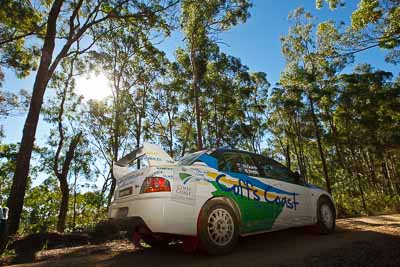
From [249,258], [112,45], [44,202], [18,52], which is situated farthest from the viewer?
[44,202]

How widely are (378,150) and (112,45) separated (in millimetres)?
24827

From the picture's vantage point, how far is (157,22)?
12000mm

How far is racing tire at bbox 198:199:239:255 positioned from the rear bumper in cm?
15

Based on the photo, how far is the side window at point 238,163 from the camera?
3963 millimetres

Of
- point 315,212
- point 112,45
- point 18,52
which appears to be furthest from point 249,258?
point 112,45

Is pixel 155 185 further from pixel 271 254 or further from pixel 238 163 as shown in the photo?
pixel 271 254

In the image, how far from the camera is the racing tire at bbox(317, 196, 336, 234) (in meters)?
5.02

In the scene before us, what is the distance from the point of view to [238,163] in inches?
Answer: 165

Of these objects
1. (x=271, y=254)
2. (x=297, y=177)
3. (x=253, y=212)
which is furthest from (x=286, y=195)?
(x=271, y=254)

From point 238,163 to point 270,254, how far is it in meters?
1.38

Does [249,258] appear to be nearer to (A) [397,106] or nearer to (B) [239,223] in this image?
(B) [239,223]

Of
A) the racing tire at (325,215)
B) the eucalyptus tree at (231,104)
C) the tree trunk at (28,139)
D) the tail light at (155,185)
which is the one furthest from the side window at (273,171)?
the eucalyptus tree at (231,104)

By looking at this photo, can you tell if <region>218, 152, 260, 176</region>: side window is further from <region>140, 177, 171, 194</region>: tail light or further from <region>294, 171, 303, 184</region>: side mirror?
<region>294, 171, 303, 184</region>: side mirror

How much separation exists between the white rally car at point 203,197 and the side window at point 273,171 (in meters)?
0.02
